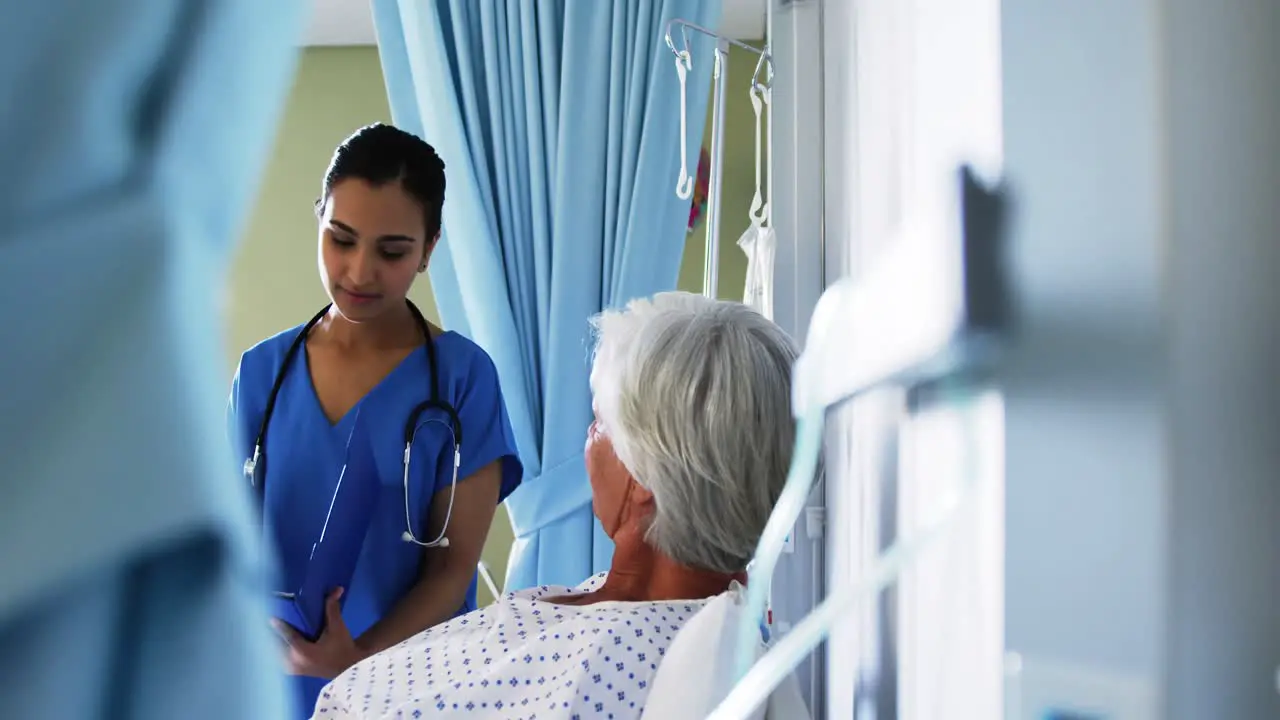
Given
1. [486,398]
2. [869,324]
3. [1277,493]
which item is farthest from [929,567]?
[486,398]

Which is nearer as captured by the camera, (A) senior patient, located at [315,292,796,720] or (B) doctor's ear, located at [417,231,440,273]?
(A) senior patient, located at [315,292,796,720]

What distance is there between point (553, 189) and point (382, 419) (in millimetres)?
592

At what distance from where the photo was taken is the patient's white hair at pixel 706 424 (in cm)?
107

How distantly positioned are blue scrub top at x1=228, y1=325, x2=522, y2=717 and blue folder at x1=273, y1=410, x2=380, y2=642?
12mm

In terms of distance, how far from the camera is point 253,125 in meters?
0.33

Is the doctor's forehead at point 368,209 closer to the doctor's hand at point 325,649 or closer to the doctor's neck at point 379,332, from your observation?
the doctor's neck at point 379,332

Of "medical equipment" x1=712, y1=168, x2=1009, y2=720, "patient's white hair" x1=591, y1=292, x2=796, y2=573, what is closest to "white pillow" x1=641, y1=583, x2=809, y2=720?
"patient's white hair" x1=591, y1=292, x2=796, y2=573

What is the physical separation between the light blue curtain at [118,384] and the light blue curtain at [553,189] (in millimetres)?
1456

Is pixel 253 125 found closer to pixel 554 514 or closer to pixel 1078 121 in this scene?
pixel 1078 121

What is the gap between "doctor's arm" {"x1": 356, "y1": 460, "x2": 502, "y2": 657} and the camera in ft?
4.58

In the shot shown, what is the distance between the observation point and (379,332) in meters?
1.54

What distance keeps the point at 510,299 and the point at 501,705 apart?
37.9 inches

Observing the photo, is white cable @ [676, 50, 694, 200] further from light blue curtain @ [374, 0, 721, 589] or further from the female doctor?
the female doctor

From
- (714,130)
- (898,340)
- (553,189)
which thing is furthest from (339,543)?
(898,340)
